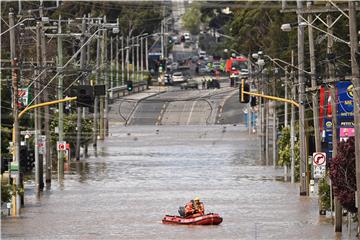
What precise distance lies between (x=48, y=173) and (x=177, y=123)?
59.0 m

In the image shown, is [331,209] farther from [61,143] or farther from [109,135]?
[109,135]

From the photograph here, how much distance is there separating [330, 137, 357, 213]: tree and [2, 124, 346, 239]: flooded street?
10.2ft

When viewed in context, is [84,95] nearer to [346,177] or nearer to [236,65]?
[346,177]

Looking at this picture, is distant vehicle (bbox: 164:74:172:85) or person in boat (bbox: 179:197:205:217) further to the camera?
distant vehicle (bbox: 164:74:172:85)

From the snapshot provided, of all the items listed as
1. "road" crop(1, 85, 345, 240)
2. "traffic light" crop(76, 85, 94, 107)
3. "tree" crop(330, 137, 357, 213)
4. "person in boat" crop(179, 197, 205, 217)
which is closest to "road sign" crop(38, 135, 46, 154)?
"road" crop(1, 85, 345, 240)

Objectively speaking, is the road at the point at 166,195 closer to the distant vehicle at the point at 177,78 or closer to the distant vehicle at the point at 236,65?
the distant vehicle at the point at 177,78

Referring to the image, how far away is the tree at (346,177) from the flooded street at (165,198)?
3112 millimetres

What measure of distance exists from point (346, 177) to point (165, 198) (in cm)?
2269

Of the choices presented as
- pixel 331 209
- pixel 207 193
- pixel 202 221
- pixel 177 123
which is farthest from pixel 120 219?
pixel 177 123

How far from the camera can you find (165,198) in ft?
229

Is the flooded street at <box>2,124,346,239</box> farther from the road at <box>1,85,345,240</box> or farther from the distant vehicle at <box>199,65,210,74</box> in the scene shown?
the distant vehicle at <box>199,65,210,74</box>

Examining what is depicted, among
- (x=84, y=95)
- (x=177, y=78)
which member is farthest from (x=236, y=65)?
(x=84, y=95)

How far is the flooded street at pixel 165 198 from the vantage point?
54.4 meters

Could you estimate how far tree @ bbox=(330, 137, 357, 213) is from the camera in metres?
48.2
